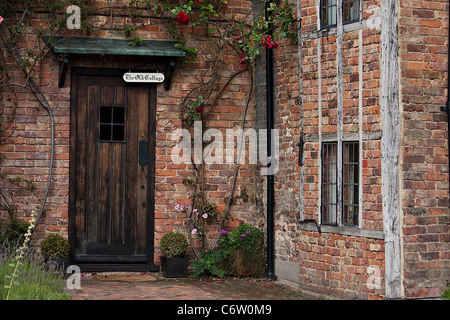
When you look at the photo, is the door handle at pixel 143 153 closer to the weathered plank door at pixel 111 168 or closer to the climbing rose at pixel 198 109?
the weathered plank door at pixel 111 168

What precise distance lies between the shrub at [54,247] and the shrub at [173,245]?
1280 mm

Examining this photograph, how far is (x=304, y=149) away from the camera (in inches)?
336

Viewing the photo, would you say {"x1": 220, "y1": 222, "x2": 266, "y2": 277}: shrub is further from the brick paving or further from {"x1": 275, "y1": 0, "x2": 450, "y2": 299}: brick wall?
{"x1": 275, "y1": 0, "x2": 450, "y2": 299}: brick wall

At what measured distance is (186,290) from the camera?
26.8 ft

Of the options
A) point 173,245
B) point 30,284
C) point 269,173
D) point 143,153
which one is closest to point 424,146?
point 269,173

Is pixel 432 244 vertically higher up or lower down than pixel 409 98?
lower down

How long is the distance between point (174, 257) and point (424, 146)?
362 centimetres

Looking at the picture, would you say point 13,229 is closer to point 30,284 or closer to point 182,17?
point 30,284

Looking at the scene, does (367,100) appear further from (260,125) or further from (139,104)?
(139,104)

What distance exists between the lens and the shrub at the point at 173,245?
9172 millimetres

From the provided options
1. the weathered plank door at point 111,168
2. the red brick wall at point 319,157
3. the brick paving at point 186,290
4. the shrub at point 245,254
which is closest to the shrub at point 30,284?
the brick paving at point 186,290

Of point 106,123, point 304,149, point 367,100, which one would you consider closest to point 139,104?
point 106,123

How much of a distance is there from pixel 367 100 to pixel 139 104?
3372mm

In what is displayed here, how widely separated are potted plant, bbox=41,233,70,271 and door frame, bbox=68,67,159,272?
31cm
